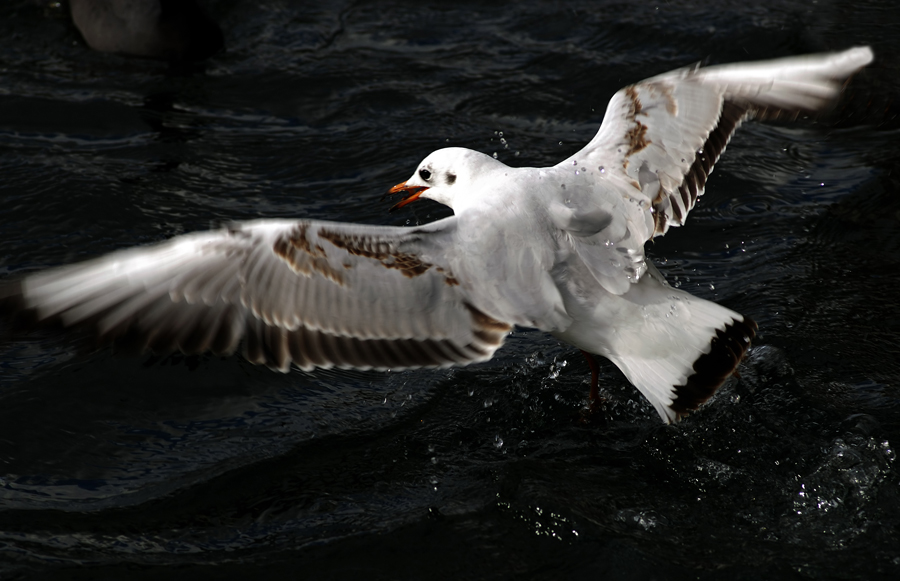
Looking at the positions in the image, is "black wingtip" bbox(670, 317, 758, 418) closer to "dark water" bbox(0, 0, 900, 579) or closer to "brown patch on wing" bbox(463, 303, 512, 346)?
"dark water" bbox(0, 0, 900, 579)

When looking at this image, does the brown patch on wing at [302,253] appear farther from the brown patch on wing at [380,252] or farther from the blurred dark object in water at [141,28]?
the blurred dark object in water at [141,28]

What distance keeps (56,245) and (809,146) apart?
15.0ft

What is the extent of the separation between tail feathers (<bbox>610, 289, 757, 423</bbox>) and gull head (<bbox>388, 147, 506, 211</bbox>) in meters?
0.94

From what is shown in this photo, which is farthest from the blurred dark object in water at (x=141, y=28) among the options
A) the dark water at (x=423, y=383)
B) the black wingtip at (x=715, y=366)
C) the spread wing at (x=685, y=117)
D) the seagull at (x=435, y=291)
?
the black wingtip at (x=715, y=366)

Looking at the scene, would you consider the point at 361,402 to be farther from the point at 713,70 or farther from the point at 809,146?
the point at 809,146

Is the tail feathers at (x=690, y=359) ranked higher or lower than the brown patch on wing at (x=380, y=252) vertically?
lower

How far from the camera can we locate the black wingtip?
3.43m

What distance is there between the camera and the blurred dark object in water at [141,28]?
6371 millimetres

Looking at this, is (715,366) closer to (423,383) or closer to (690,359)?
(690,359)

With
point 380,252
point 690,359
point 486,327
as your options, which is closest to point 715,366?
point 690,359

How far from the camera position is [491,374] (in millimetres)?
4266

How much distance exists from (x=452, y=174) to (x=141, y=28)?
339cm

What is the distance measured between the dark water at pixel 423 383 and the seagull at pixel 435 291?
37 cm

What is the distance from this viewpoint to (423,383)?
4266 millimetres
